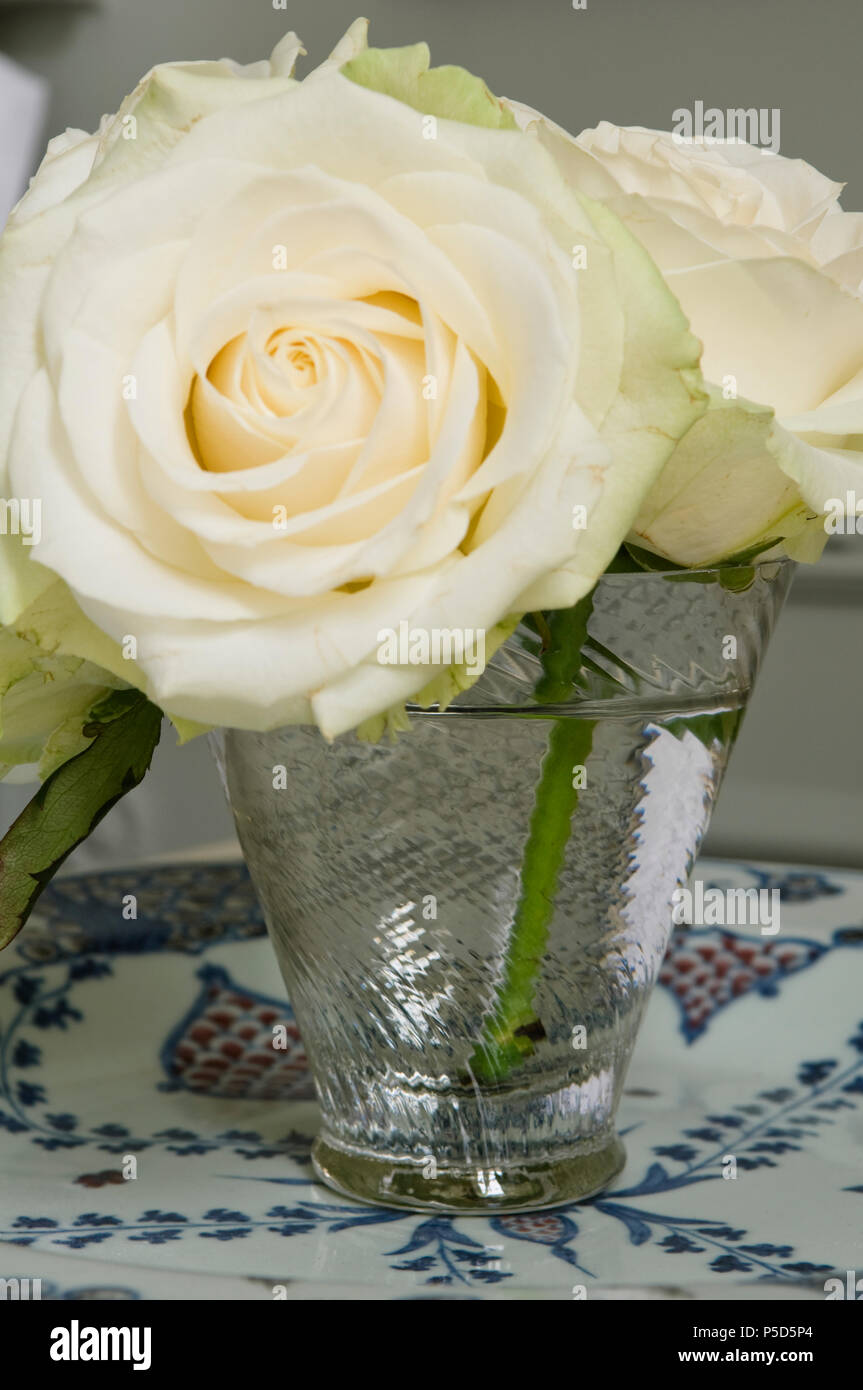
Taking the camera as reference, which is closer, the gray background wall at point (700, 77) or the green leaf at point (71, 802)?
the green leaf at point (71, 802)

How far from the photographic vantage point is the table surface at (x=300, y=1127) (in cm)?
25

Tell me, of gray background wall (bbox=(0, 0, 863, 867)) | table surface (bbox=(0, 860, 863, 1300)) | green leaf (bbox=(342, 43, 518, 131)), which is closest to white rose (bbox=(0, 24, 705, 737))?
green leaf (bbox=(342, 43, 518, 131))

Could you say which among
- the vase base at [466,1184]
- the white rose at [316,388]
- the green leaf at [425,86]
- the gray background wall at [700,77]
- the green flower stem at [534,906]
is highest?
the gray background wall at [700,77]

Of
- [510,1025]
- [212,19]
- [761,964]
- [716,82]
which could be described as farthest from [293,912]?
[212,19]

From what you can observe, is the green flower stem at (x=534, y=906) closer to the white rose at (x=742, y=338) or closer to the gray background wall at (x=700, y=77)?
the white rose at (x=742, y=338)

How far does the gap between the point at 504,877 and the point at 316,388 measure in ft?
0.34

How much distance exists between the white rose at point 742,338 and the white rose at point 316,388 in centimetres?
2

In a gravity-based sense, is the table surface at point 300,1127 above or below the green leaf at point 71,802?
below

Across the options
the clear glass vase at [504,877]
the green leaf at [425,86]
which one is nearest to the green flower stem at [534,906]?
the clear glass vase at [504,877]

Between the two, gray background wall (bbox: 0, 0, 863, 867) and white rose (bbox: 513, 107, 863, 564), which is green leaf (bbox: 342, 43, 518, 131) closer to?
white rose (bbox: 513, 107, 863, 564)

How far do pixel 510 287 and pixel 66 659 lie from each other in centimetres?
10

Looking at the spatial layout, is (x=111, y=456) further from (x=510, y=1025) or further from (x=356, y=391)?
(x=510, y=1025)

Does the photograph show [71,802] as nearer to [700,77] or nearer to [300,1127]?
[300,1127]
